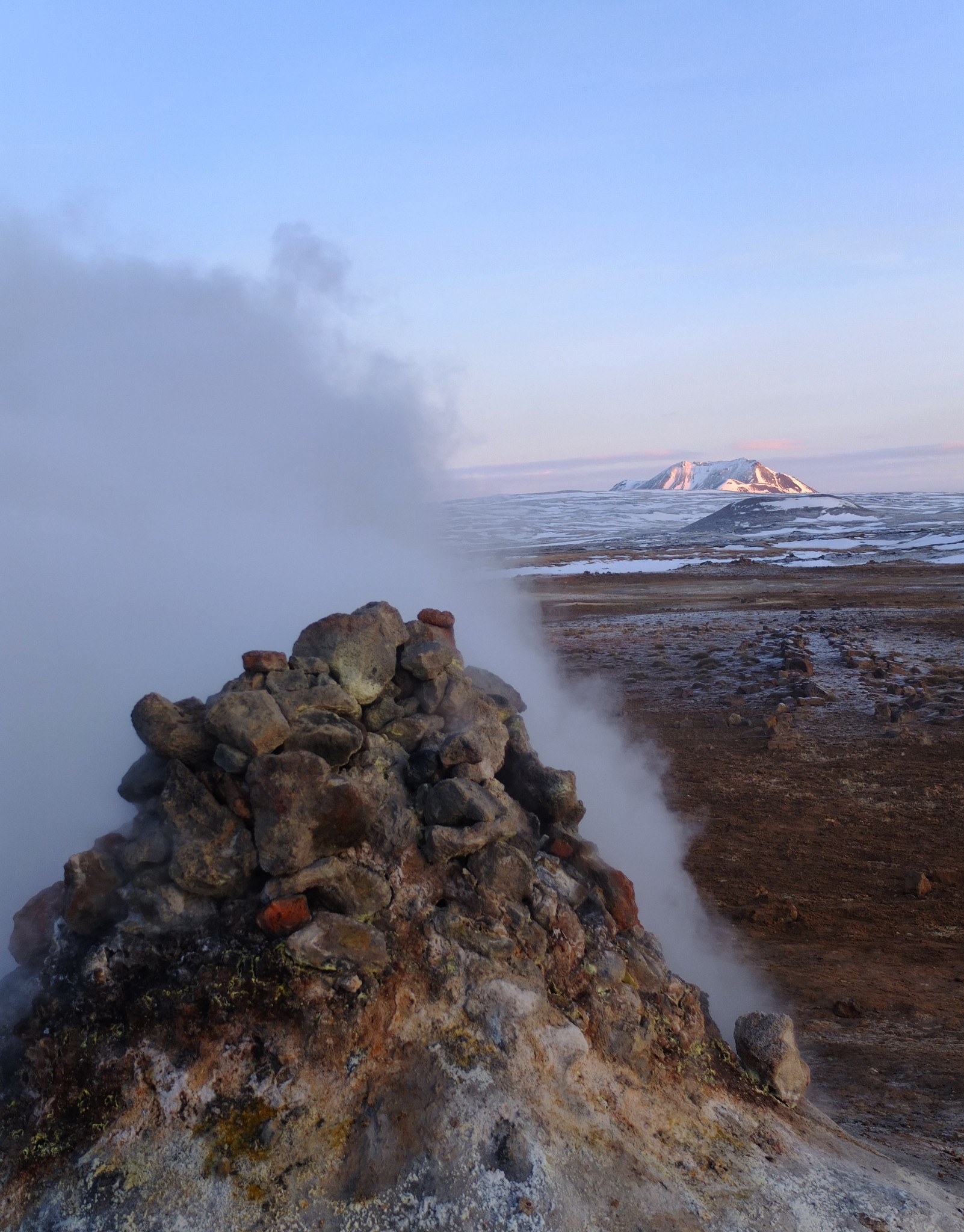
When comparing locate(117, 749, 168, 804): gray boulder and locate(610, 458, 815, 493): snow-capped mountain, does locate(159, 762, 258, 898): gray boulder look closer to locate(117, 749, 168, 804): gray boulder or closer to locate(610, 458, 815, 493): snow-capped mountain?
locate(117, 749, 168, 804): gray boulder

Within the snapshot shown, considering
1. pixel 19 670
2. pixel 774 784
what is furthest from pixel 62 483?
pixel 774 784

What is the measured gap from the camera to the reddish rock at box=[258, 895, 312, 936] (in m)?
2.91

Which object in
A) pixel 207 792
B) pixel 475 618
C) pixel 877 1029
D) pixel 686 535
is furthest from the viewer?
pixel 686 535

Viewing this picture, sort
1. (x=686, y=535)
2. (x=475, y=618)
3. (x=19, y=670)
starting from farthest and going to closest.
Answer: (x=686, y=535) < (x=475, y=618) < (x=19, y=670)

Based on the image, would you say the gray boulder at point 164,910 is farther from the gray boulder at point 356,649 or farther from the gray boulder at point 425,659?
the gray boulder at point 425,659

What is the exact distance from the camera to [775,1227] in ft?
8.13

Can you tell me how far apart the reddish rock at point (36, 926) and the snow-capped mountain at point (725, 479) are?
480 feet

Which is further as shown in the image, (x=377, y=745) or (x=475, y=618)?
(x=475, y=618)

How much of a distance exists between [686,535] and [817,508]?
16.4 m

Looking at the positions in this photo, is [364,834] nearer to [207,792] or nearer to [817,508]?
[207,792]

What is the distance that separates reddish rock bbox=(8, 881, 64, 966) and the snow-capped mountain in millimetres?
146290

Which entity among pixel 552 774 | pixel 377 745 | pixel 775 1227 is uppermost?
pixel 377 745

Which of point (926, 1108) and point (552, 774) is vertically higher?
point (552, 774)

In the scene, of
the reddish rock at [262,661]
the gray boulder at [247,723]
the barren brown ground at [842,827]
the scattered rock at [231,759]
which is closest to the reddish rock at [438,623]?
the reddish rock at [262,661]
